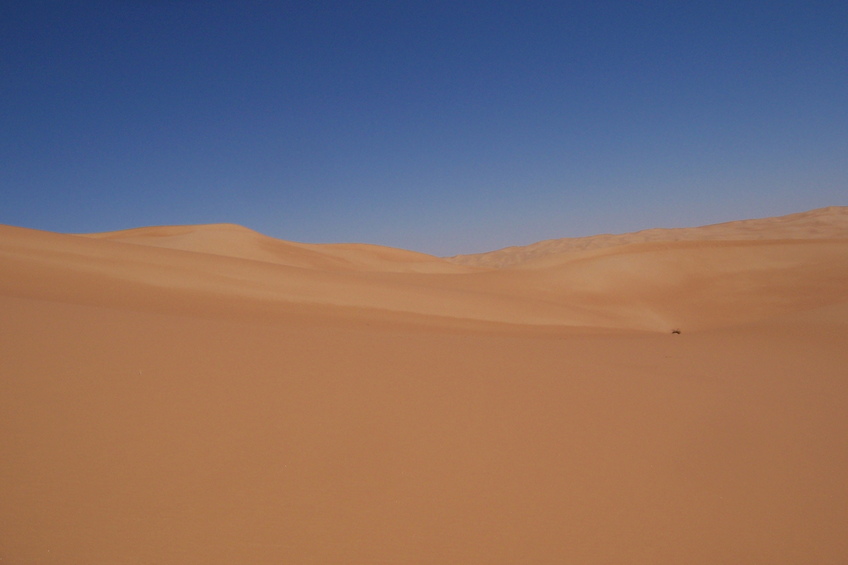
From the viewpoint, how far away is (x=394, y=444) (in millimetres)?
2965

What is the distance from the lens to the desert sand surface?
218 cm

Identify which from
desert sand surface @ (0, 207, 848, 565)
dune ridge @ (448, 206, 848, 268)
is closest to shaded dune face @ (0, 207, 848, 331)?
desert sand surface @ (0, 207, 848, 565)

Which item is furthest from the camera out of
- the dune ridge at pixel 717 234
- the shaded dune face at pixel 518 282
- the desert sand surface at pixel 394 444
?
the dune ridge at pixel 717 234

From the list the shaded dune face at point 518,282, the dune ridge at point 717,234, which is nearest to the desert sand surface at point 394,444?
the shaded dune face at point 518,282

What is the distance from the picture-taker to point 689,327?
39.5 ft

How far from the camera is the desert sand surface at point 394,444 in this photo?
2180 mm

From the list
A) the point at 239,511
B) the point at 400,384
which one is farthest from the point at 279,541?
the point at 400,384

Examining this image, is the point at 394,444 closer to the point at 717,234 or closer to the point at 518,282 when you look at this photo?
the point at 518,282

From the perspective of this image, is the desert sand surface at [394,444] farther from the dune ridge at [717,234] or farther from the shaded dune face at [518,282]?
the dune ridge at [717,234]

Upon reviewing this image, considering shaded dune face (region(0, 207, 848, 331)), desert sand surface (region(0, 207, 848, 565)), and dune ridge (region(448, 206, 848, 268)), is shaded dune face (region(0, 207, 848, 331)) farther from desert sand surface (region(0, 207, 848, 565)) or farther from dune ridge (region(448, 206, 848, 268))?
dune ridge (region(448, 206, 848, 268))

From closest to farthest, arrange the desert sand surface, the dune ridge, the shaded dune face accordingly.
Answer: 1. the desert sand surface
2. the shaded dune face
3. the dune ridge

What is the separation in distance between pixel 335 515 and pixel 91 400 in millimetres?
1828

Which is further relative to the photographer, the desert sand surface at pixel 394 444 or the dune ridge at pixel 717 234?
the dune ridge at pixel 717 234

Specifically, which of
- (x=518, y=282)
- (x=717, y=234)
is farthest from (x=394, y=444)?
(x=717, y=234)
